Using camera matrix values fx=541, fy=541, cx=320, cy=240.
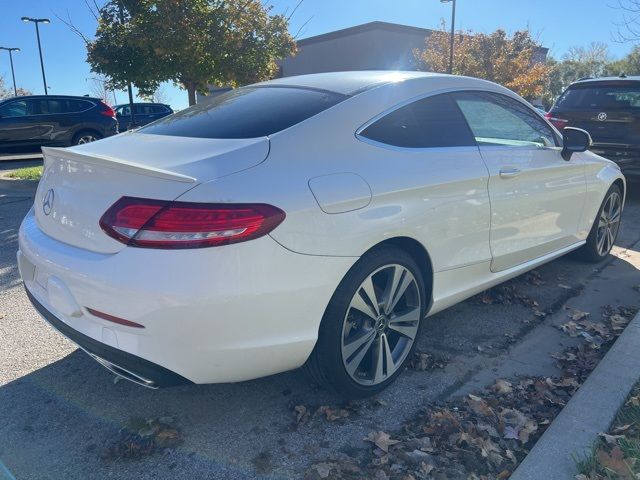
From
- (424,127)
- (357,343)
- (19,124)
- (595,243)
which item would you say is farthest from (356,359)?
(19,124)

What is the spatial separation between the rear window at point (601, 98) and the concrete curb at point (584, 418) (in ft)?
17.4

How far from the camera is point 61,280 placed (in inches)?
91.5

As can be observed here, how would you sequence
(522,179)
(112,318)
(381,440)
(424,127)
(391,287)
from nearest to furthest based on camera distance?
(112,318) → (381,440) → (391,287) → (424,127) → (522,179)

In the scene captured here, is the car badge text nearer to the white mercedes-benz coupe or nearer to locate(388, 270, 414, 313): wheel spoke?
the white mercedes-benz coupe

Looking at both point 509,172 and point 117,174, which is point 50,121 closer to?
A: point 117,174

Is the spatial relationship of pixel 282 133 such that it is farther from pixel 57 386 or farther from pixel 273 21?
pixel 273 21

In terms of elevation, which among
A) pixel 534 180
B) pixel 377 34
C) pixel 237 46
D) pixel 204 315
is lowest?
pixel 204 315

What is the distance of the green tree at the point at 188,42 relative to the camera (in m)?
9.27

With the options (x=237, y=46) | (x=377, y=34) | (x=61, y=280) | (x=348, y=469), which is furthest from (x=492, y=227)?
(x=377, y=34)

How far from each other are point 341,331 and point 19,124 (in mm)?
13621

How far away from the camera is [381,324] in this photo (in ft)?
9.13

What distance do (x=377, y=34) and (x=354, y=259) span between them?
32084 mm

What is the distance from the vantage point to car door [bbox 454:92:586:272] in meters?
3.36

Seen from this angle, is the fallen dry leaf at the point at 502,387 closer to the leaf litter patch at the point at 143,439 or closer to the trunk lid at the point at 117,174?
the leaf litter patch at the point at 143,439
